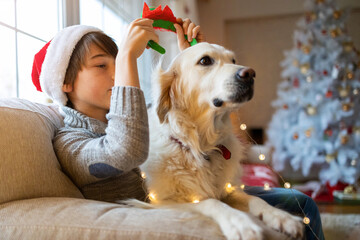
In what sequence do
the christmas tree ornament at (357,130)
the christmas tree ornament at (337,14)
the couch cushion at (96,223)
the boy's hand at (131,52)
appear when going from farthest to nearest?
the christmas tree ornament at (337,14)
the christmas tree ornament at (357,130)
the boy's hand at (131,52)
the couch cushion at (96,223)

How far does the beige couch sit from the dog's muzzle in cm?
44

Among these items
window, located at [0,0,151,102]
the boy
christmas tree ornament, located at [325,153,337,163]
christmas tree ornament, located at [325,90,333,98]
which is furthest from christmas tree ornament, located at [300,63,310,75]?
the boy

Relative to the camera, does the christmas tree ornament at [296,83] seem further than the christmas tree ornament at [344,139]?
Yes

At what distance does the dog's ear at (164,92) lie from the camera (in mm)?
1153

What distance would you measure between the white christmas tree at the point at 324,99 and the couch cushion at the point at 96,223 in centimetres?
349

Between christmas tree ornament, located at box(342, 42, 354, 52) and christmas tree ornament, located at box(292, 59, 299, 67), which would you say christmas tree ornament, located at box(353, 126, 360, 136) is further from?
christmas tree ornament, located at box(292, 59, 299, 67)

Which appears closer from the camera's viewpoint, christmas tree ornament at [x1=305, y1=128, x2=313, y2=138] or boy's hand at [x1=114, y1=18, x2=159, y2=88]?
boy's hand at [x1=114, y1=18, x2=159, y2=88]

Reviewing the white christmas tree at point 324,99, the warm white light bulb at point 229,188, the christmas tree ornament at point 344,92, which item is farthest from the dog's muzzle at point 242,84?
the christmas tree ornament at point 344,92

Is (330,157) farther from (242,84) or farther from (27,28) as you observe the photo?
(27,28)

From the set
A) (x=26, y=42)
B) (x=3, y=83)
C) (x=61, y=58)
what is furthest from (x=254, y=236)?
(x=26, y=42)

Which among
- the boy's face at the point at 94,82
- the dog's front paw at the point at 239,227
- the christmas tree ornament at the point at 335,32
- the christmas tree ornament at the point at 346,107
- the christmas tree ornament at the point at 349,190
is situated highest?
the christmas tree ornament at the point at 335,32

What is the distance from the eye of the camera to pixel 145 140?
0.89 meters

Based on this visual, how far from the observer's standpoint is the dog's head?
43.1 inches

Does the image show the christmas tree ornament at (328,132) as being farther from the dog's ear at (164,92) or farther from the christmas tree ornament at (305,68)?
the dog's ear at (164,92)
